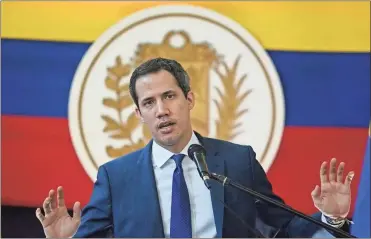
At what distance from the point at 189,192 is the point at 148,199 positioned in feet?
0.45

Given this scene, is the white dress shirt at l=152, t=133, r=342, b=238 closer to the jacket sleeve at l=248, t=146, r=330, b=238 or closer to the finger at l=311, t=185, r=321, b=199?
the jacket sleeve at l=248, t=146, r=330, b=238

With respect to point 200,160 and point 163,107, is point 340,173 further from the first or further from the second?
point 163,107

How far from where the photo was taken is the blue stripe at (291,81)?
100 inches

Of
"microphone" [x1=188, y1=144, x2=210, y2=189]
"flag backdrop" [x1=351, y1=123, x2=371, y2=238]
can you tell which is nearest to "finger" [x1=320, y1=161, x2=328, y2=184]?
"microphone" [x1=188, y1=144, x2=210, y2=189]

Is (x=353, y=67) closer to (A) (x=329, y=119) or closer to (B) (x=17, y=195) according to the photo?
(A) (x=329, y=119)

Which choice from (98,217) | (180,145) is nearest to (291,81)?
(180,145)

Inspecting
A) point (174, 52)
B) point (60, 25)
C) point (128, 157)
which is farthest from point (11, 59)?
point (128, 157)

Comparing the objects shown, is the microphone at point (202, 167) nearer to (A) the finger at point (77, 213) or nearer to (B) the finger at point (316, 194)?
(B) the finger at point (316, 194)

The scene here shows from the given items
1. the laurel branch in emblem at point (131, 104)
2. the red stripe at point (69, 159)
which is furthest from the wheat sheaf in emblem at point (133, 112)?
the red stripe at point (69, 159)

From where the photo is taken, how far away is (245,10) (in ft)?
8.51

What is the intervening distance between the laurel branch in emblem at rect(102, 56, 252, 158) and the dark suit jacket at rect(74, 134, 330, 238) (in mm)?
665

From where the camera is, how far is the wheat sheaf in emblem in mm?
2512

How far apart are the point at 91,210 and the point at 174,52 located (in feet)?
3.46

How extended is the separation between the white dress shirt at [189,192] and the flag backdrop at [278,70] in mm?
792
